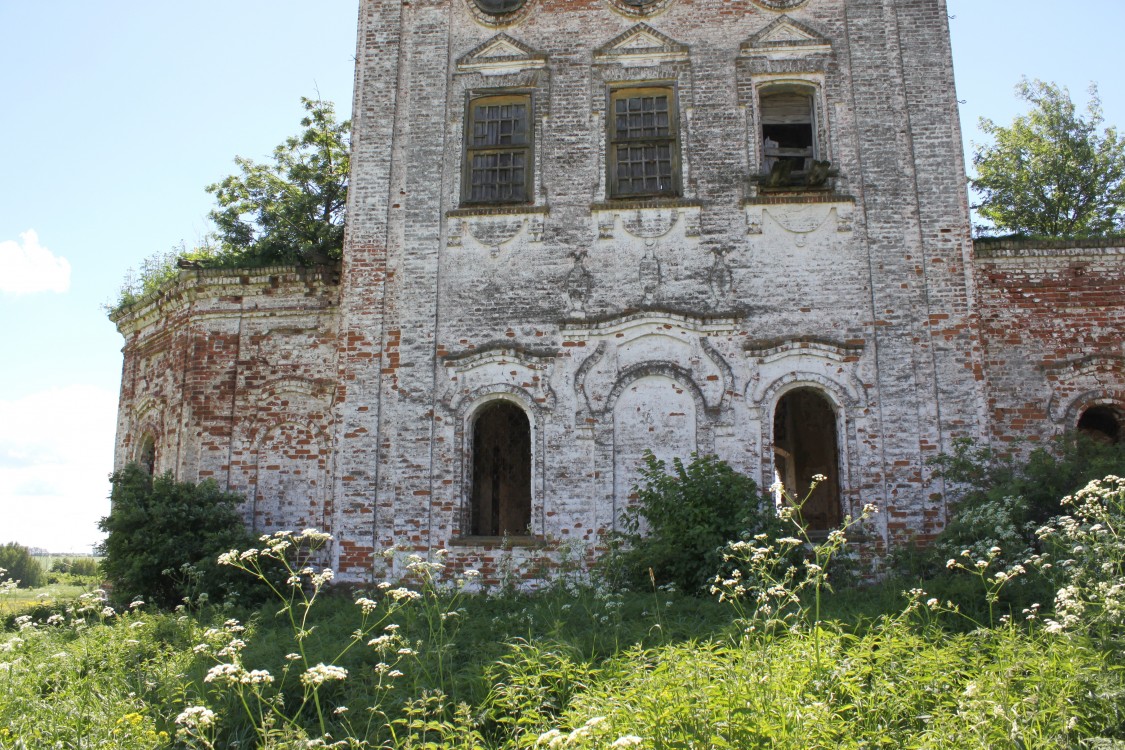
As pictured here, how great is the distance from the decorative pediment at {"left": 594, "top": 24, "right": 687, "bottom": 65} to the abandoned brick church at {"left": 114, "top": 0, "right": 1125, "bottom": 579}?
4cm

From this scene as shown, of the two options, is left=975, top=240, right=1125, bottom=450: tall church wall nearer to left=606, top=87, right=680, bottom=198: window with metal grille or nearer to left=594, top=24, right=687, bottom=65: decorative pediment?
left=606, top=87, right=680, bottom=198: window with metal grille

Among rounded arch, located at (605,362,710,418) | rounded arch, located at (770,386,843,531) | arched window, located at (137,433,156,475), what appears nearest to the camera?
rounded arch, located at (605,362,710,418)

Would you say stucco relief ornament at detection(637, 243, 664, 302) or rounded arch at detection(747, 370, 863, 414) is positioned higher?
stucco relief ornament at detection(637, 243, 664, 302)

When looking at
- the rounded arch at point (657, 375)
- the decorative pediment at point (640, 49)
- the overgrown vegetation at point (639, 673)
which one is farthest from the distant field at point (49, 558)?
the decorative pediment at point (640, 49)

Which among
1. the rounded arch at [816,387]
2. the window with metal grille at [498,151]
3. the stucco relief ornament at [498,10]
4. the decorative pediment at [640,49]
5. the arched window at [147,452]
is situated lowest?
the arched window at [147,452]

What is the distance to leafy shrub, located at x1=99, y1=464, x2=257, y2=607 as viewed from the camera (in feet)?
38.3

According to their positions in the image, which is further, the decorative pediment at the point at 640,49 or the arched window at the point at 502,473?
the arched window at the point at 502,473

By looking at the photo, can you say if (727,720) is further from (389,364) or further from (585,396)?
(389,364)

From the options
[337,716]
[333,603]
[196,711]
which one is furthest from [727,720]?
[333,603]

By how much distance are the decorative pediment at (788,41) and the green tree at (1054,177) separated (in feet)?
31.5

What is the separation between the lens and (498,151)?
1334 centimetres

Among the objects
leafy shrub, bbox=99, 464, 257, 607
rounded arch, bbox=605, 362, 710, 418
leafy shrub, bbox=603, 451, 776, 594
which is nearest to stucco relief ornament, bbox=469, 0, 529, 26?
rounded arch, bbox=605, 362, 710, 418

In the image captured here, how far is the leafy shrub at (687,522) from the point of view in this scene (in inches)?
408

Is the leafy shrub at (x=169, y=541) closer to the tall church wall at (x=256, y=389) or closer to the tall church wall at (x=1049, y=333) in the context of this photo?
the tall church wall at (x=256, y=389)
